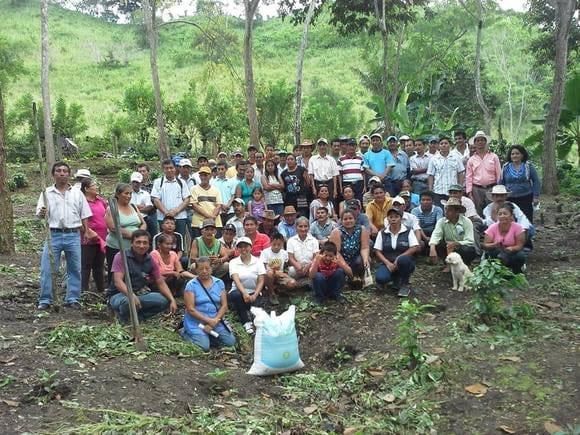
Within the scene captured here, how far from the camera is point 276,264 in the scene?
786cm

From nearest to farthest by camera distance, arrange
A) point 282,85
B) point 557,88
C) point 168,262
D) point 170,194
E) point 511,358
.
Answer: point 511,358 < point 168,262 < point 170,194 < point 557,88 < point 282,85

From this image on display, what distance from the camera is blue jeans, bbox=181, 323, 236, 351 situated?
6414 mm

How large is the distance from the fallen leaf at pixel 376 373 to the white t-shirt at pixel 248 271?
215cm

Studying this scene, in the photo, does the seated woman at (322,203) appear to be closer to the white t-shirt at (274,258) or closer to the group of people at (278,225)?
the group of people at (278,225)

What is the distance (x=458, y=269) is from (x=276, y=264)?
7.49ft

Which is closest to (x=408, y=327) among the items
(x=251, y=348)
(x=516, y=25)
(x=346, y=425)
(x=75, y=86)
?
(x=346, y=425)

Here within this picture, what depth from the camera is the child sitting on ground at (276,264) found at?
7.84 metres

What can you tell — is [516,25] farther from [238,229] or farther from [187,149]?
[238,229]

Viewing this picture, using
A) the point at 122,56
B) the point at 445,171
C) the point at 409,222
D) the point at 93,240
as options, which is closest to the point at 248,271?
the point at 93,240

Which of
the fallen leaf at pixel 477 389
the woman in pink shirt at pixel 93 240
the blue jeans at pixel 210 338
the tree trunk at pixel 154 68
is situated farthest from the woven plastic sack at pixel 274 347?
the tree trunk at pixel 154 68

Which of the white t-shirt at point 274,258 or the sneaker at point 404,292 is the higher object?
the white t-shirt at point 274,258

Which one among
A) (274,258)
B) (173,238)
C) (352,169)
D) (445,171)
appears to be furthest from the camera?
(352,169)

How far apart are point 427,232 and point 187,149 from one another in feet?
49.7

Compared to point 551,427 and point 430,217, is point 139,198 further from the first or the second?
point 551,427
